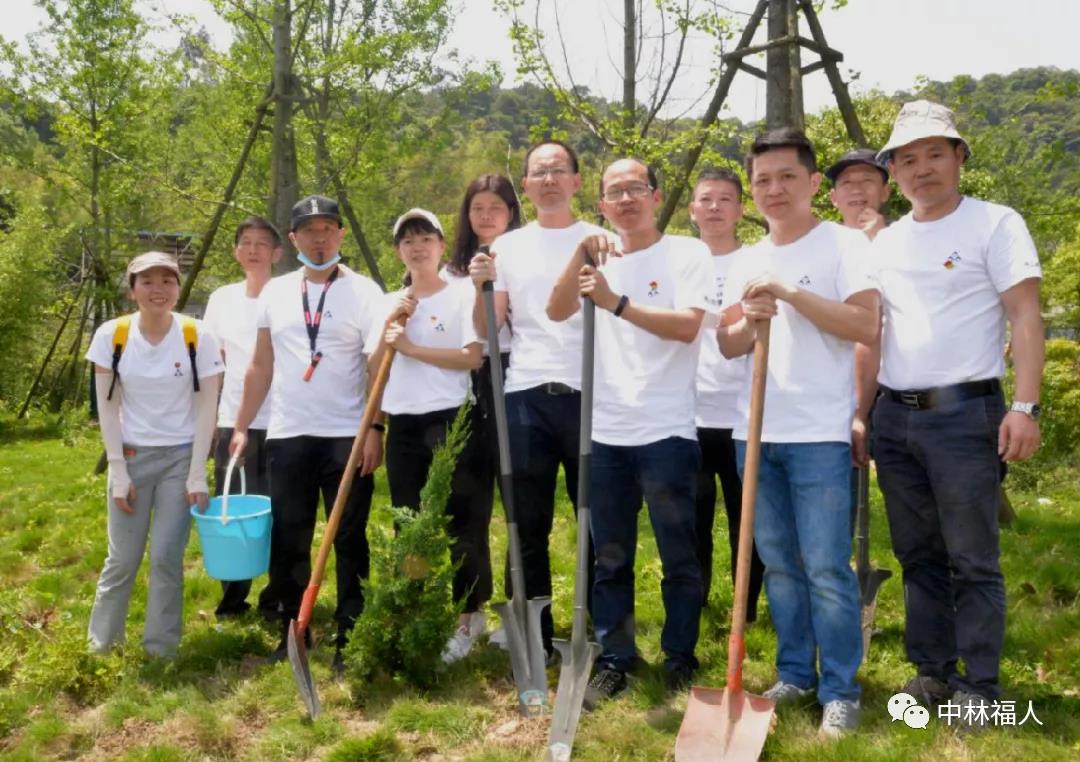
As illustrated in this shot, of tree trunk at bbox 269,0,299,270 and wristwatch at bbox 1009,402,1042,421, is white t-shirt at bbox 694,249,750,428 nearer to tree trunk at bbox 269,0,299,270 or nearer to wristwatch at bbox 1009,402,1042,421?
wristwatch at bbox 1009,402,1042,421

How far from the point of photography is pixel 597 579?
13.3 ft

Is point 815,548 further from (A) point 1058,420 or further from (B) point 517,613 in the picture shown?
(A) point 1058,420

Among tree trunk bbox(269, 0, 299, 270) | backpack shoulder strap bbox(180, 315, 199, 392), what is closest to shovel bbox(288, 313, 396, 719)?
backpack shoulder strap bbox(180, 315, 199, 392)

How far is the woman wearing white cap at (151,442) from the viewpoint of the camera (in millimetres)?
4668

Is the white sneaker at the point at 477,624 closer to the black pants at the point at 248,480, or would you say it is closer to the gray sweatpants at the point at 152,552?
the black pants at the point at 248,480

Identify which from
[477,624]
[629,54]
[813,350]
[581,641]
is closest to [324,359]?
[477,624]

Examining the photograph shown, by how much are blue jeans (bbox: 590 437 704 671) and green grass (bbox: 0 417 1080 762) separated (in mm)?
221

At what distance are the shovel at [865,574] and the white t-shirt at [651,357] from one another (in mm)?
1229

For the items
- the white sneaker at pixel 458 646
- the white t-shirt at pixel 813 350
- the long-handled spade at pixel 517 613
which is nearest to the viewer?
the white t-shirt at pixel 813 350

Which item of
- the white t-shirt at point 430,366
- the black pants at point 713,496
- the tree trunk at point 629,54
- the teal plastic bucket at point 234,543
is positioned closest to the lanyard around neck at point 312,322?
the white t-shirt at point 430,366

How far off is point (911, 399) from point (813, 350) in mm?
416

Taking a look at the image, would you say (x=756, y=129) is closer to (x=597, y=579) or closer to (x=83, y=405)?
(x=597, y=579)

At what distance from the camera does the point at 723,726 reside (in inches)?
129

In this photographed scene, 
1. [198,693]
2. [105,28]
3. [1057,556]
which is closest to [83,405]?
[105,28]
